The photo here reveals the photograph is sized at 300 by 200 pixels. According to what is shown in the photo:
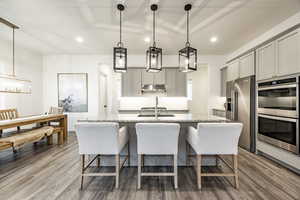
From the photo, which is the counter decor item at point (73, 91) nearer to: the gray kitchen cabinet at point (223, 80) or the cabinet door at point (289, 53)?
the gray kitchen cabinet at point (223, 80)

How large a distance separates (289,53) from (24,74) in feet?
20.9

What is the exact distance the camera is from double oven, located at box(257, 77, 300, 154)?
2340mm

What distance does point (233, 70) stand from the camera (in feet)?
13.4

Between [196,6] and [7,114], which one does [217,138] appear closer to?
[196,6]

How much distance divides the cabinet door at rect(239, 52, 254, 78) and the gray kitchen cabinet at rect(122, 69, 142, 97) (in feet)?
9.40

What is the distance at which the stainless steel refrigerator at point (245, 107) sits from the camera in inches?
128

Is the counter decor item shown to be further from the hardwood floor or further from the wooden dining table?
the hardwood floor

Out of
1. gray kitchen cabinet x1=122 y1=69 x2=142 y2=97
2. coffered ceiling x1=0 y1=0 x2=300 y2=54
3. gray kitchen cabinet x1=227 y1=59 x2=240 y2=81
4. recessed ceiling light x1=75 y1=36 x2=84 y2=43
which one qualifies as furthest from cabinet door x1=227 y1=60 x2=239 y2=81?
recessed ceiling light x1=75 y1=36 x2=84 y2=43

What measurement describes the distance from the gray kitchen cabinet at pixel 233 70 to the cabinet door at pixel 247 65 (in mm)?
156

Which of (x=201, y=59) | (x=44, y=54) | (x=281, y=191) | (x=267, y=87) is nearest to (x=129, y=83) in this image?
(x=201, y=59)

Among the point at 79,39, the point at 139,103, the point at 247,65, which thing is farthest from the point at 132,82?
the point at 247,65

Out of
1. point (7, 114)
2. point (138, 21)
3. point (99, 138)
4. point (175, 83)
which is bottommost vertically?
point (99, 138)

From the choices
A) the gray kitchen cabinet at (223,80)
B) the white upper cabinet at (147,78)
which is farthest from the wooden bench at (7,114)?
the gray kitchen cabinet at (223,80)

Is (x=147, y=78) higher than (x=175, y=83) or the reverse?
higher
